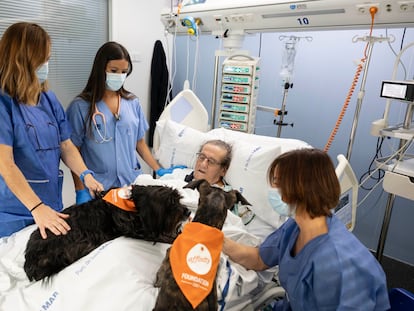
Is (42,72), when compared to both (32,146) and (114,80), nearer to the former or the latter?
(32,146)

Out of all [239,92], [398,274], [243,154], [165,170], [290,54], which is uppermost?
[290,54]

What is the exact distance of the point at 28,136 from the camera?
1.41m

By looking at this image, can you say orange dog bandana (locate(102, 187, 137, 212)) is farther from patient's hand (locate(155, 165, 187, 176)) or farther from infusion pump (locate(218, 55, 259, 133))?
infusion pump (locate(218, 55, 259, 133))

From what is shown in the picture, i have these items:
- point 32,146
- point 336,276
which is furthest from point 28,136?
point 336,276

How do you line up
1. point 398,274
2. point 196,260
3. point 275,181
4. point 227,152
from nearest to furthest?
point 196,260 < point 275,181 < point 227,152 < point 398,274

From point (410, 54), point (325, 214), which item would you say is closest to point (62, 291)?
point (325, 214)

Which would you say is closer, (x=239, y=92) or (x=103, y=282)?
(x=103, y=282)

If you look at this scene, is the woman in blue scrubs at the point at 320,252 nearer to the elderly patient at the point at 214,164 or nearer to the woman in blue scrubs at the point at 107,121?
the elderly patient at the point at 214,164

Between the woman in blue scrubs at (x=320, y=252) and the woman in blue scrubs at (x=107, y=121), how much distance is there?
1153mm

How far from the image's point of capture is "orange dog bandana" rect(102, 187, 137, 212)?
1.23 metres

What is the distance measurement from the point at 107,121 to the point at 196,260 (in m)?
1.25

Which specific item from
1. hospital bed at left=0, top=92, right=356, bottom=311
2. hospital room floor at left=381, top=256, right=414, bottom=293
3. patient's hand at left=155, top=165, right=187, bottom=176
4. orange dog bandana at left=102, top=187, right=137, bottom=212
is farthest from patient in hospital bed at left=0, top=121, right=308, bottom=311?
hospital room floor at left=381, top=256, right=414, bottom=293

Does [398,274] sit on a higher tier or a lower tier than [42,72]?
→ lower

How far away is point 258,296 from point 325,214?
527 millimetres
